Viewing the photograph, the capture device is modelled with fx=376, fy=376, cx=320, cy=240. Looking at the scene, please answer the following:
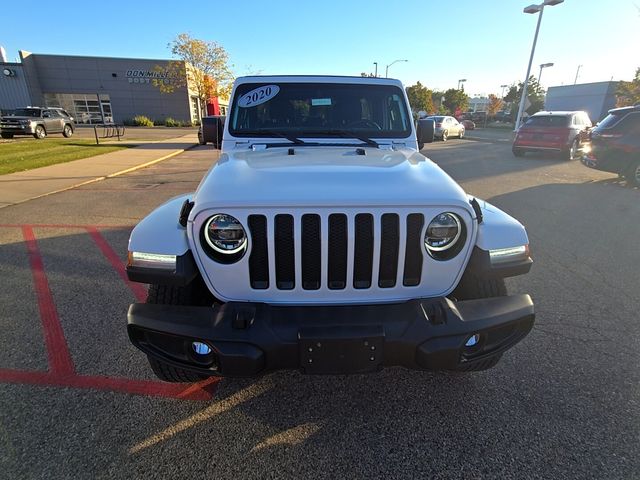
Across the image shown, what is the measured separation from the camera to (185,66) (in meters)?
41.8

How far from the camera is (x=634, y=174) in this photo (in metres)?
8.90

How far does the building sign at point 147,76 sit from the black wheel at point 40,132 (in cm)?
2491

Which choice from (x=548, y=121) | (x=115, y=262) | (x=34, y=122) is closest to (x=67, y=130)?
(x=34, y=122)

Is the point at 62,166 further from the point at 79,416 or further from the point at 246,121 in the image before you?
the point at 79,416

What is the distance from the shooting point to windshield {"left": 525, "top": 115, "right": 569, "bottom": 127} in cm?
1366

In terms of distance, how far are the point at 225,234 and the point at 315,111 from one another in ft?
6.32

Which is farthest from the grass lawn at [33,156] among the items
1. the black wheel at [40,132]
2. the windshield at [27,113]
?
the windshield at [27,113]

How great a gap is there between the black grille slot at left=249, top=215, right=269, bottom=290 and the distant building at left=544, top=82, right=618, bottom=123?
148 ft

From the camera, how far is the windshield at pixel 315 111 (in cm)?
332

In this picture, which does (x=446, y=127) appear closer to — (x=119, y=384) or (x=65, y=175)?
(x=65, y=175)

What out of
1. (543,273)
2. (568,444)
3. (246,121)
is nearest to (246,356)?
(568,444)

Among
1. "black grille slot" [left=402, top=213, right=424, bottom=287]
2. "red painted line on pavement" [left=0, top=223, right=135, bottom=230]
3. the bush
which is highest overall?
"black grille slot" [left=402, top=213, right=424, bottom=287]

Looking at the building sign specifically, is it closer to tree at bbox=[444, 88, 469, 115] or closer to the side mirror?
tree at bbox=[444, 88, 469, 115]


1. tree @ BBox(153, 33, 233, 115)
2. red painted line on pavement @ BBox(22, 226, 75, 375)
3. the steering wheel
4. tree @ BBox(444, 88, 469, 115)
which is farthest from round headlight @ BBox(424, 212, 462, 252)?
tree @ BBox(444, 88, 469, 115)
